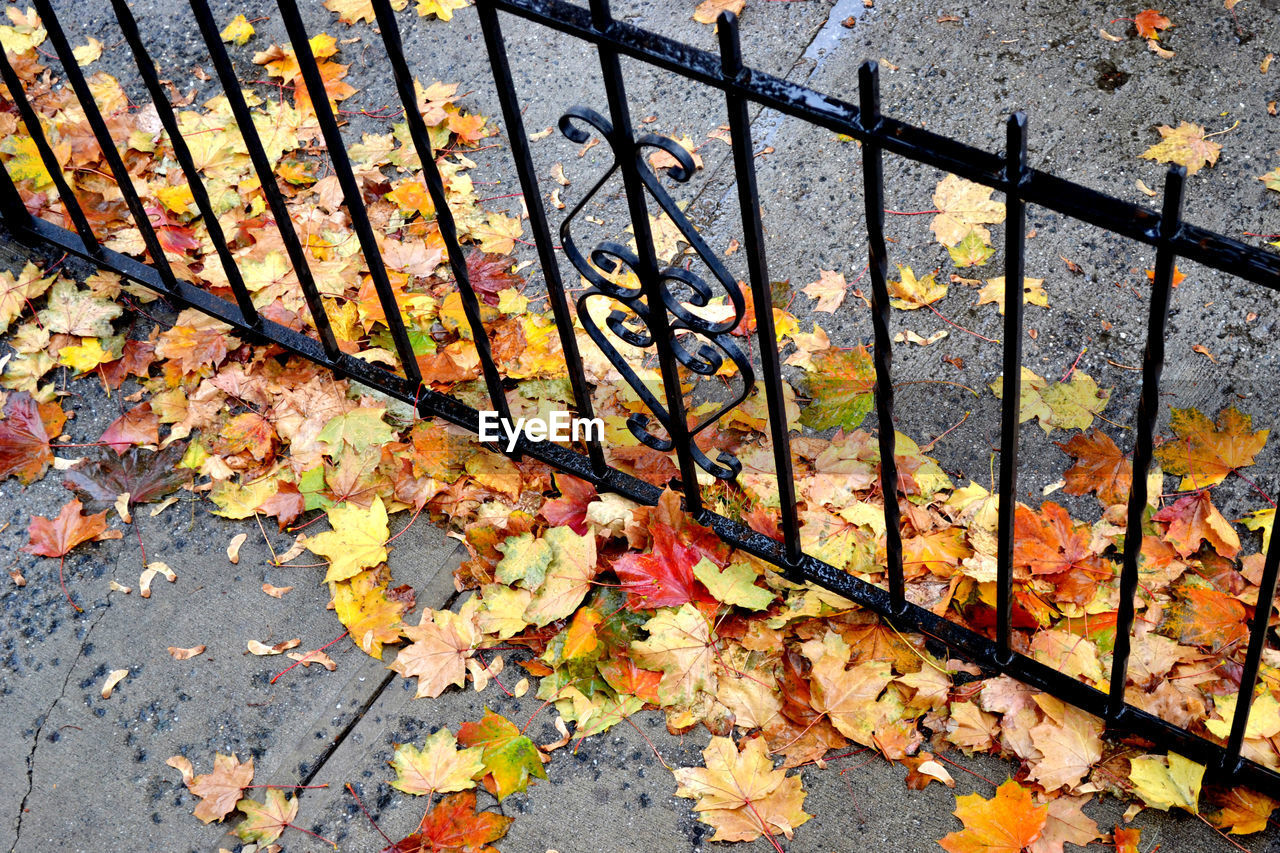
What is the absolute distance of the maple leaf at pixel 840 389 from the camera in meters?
2.67

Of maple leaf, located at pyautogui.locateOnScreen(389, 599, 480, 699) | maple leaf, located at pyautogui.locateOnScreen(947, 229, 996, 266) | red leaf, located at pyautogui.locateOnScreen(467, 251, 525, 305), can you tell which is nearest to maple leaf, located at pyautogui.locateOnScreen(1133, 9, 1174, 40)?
maple leaf, located at pyautogui.locateOnScreen(947, 229, 996, 266)

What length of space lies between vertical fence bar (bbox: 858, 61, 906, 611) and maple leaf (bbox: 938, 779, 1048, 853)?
0.39 m

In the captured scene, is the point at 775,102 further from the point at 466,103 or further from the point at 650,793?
the point at 466,103

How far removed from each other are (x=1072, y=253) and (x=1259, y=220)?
48 cm

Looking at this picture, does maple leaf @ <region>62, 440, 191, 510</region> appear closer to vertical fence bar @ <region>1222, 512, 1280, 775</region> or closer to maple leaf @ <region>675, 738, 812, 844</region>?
maple leaf @ <region>675, 738, 812, 844</region>

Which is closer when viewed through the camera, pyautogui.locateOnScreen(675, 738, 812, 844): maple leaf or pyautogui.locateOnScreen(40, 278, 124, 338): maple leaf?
pyautogui.locateOnScreen(675, 738, 812, 844): maple leaf

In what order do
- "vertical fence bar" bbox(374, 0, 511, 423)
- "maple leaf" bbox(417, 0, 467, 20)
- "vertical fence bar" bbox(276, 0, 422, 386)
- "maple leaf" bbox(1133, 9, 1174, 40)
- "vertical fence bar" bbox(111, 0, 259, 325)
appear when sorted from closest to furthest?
"vertical fence bar" bbox(374, 0, 511, 423), "vertical fence bar" bbox(276, 0, 422, 386), "vertical fence bar" bbox(111, 0, 259, 325), "maple leaf" bbox(1133, 9, 1174, 40), "maple leaf" bbox(417, 0, 467, 20)

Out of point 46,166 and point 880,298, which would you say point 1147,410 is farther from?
point 46,166

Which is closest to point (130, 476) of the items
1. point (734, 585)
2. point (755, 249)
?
point (734, 585)

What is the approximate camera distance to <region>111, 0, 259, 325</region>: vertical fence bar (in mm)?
2236

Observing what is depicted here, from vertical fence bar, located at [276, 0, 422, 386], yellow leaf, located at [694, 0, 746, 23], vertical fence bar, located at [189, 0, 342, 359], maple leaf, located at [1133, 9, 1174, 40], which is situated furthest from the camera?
yellow leaf, located at [694, 0, 746, 23]

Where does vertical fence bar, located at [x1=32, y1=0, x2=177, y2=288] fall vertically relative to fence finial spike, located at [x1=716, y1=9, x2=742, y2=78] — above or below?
below

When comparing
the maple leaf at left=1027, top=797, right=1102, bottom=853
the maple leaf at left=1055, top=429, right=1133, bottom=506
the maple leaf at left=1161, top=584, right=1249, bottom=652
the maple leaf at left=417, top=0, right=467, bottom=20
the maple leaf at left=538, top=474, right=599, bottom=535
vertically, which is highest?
the maple leaf at left=417, top=0, right=467, bottom=20

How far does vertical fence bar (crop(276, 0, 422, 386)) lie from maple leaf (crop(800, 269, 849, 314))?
3.47 ft
